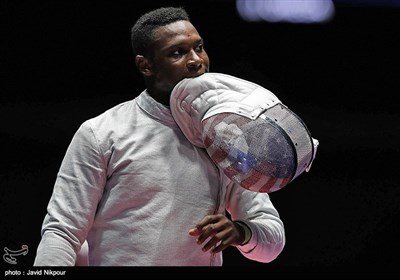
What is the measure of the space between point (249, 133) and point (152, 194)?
24 centimetres

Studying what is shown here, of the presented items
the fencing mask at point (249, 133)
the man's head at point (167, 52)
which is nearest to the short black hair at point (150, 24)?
the man's head at point (167, 52)

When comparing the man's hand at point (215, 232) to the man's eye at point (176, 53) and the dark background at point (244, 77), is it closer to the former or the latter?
the man's eye at point (176, 53)

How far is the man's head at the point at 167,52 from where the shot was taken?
1.52 metres

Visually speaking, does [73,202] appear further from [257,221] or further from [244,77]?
[244,77]

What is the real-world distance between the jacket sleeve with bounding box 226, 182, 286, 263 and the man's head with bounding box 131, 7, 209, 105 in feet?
0.78

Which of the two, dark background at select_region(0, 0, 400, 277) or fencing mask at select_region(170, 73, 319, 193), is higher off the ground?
fencing mask at select_region(170, 73, 319, 193)

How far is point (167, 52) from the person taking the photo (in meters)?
1.53

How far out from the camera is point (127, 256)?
1447mm

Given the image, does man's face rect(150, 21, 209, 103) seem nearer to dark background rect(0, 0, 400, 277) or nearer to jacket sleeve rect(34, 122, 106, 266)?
jacket sleeve rect(34, 122, 106, 266)

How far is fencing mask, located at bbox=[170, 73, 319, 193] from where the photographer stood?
134cm

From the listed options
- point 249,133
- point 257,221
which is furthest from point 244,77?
point 249,133

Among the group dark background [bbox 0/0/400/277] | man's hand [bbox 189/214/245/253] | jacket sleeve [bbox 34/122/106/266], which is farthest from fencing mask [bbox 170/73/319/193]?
dark background [bbox 0/0/400/277]

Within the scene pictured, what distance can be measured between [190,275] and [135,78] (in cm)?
128

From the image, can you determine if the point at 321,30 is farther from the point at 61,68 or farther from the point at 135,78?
the point at 61,68
